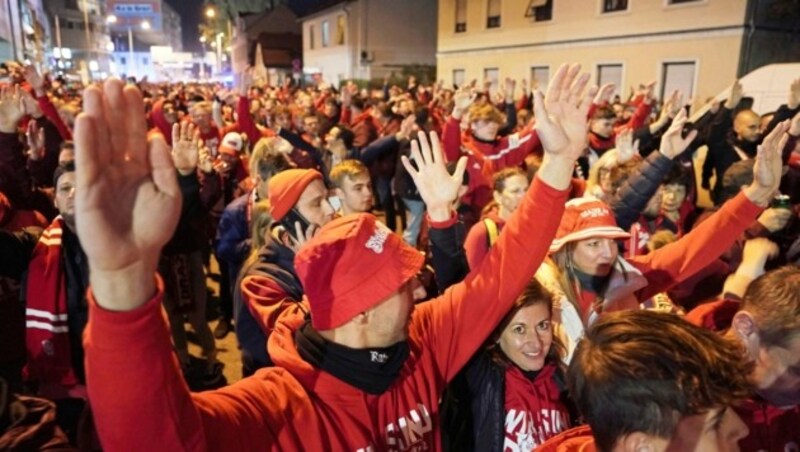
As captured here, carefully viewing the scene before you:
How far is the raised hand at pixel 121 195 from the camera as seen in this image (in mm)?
1168

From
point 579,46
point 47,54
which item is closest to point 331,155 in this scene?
point 579,46

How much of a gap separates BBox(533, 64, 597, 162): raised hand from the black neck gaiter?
0.96 metres

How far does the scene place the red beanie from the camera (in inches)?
141

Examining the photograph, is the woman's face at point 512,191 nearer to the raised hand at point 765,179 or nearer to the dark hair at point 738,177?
the raised hand at point 765,179

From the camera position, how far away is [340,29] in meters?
38.7

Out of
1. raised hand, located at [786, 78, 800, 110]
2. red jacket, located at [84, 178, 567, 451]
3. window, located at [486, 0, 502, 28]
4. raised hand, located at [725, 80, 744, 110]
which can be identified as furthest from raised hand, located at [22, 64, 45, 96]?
window, located at [486, 0, 502, 28]

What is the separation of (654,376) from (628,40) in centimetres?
2106

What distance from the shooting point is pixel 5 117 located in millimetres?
4609

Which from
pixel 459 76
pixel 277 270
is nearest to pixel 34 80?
pixel 277 270

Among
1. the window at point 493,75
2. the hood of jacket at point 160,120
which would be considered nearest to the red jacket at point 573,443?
the hood of jacket at point 160,120

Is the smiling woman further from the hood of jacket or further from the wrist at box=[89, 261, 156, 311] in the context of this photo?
the hood of jacket

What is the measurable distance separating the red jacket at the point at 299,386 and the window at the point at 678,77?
60.4ft

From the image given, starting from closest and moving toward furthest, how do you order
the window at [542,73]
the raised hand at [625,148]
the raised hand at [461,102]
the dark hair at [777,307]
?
the dark hair at [777,307] → the raised hand at [625,148] → the raised hand at [461,102] → the window at [542,73]

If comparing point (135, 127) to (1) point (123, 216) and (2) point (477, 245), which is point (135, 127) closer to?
(1) point (123, 216)
